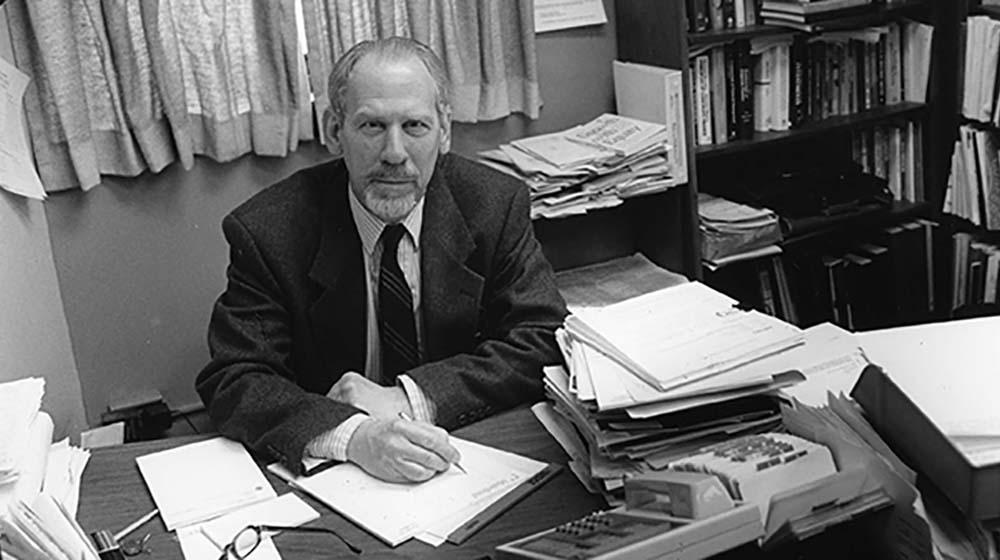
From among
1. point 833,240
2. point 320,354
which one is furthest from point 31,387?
point 833,240

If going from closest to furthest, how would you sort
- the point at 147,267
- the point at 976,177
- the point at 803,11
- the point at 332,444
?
1. the point at 332,444
2. the point at 147,267
3. the point at 803,11
4. the point at 976,177

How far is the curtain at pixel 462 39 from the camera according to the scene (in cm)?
287

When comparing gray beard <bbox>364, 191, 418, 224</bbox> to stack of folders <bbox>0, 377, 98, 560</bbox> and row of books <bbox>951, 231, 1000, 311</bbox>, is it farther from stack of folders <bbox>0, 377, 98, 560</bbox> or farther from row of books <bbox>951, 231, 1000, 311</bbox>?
row of books <bbox>951, 231, 1000, 311</bbox>

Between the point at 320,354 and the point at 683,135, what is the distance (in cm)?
131

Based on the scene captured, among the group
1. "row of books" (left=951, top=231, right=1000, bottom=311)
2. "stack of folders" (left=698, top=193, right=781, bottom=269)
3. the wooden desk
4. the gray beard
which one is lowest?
"row of books" (left=951, top=231, right=1000, bottom=311)

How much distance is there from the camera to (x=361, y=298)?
217cm

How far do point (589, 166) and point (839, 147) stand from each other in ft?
3.69

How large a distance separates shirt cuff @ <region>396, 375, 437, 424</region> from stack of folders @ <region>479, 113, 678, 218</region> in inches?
40.6

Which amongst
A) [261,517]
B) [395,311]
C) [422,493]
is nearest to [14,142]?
[395,311]

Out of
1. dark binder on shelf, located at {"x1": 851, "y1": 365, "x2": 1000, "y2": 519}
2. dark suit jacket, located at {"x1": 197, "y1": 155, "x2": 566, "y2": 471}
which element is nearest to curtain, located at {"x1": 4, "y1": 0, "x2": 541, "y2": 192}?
dark suit jacket, located at {"x1": 197, "y1": 155, "x2": 566, "y2": 471}

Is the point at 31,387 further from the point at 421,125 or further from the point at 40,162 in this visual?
the point at 40,162

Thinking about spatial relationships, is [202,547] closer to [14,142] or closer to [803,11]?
[14,142]

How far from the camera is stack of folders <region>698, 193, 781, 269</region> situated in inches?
125

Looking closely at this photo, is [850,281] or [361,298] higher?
[361,298]
